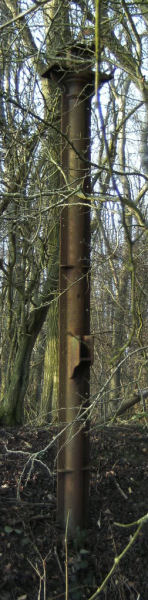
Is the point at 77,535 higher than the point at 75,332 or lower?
lower

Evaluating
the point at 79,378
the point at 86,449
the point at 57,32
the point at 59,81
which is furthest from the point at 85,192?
the point at 57,32

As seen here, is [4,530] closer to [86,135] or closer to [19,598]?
[19,598]

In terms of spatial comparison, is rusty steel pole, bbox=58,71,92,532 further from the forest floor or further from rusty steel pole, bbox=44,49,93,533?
the forest floor

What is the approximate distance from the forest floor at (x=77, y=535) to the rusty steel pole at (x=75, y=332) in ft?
0.61

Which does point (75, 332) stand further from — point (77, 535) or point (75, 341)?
point (77, 535)

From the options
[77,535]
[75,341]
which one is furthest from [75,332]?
[77,535]

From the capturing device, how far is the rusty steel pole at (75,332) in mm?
4309

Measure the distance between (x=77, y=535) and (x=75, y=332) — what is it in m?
1.31

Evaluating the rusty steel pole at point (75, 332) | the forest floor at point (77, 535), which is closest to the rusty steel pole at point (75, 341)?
the rusty steel pole at point (75, 332)

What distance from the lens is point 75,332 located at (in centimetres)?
433

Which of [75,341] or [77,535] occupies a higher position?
[75,341]

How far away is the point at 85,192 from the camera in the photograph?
4344 mm

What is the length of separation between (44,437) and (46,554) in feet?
6.05

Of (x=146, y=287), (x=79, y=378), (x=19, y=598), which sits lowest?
(x=19, y=598)
